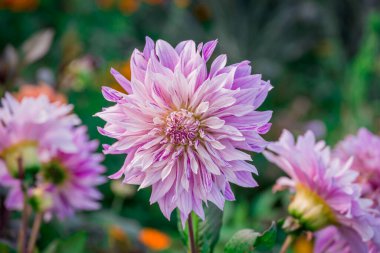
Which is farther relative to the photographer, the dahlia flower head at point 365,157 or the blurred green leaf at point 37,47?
the blurred green leaf at point 37,47

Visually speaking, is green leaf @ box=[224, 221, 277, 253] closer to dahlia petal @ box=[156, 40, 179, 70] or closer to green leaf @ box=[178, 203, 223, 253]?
green leaf @ box=[178, 203, 223, 253]

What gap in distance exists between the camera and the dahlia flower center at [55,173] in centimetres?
61

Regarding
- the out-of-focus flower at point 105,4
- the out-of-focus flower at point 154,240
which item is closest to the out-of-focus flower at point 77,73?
the out-of-focus flower at point 154,240

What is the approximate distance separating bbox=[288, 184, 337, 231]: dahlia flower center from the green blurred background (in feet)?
0.44

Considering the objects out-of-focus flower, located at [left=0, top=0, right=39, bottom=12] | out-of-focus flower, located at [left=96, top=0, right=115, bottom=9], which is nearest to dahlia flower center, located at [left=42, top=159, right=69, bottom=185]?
out-of-focus flower, located at [left=0, top=0, right=39, bottom=12]

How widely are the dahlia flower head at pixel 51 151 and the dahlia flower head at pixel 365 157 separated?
0.26 meters

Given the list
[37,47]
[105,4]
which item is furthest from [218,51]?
[37,47]

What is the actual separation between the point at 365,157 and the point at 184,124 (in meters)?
0.23

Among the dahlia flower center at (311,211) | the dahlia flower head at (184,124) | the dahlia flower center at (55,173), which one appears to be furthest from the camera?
the dahlia flower center at (55,173)

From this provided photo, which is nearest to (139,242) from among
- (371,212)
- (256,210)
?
(256,210)

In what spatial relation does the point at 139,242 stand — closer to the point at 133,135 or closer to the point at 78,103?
the point at 78,103

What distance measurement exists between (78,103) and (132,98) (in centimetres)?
78

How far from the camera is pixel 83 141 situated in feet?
1.94

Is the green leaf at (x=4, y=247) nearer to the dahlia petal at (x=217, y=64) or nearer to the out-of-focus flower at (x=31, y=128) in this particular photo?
the out-of-focus flower at (x=31, y=128)
